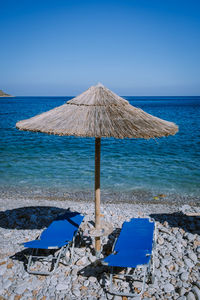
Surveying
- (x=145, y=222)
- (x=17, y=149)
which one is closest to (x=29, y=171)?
(x=17, y=149)

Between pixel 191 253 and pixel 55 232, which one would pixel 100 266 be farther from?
pixel 191 253

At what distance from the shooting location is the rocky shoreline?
147 inches

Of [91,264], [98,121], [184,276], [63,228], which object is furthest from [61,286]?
[98,121]

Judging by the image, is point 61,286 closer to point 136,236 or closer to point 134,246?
point 134,246

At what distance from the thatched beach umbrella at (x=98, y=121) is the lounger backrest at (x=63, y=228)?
22.2 inches

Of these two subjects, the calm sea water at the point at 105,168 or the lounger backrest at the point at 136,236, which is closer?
the lounger backrest at the point at 136,236

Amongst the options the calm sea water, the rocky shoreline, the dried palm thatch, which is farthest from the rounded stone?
the calm sea water

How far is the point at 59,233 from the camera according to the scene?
4.63 meters

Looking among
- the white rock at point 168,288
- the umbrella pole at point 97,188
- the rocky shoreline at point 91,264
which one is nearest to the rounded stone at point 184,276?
the rocky shoreline at point 91,264

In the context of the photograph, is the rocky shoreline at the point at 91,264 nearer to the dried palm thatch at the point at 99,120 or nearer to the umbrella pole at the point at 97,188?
the umbrella pole at the point at 97,188

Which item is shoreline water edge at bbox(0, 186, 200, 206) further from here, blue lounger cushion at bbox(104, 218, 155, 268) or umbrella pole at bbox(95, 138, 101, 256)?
umbrella pole at bbox(95, 138, 101, 256)

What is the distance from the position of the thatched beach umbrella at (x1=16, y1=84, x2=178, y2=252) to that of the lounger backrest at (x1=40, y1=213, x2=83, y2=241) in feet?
1.85

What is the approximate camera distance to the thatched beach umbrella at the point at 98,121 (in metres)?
3.77

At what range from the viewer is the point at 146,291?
12.3 feet
